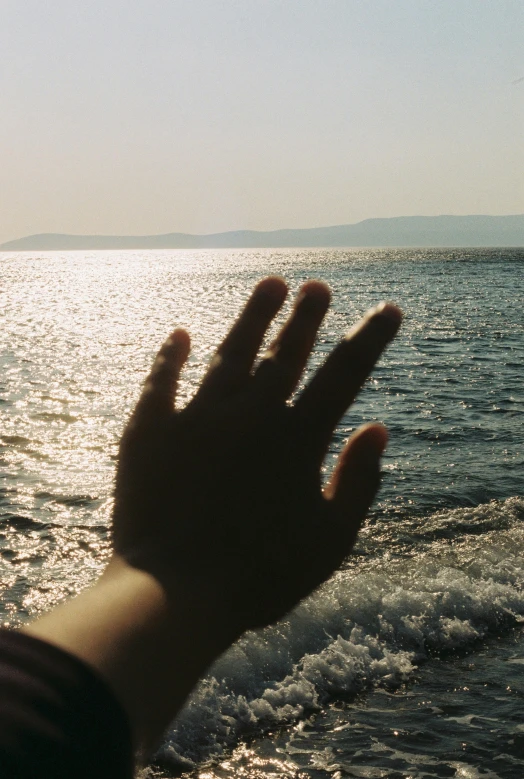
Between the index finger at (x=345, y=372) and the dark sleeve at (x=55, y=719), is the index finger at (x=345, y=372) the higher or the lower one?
the higher one

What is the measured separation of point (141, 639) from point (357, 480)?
659mm

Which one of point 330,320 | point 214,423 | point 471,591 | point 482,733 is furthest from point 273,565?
point 330,320

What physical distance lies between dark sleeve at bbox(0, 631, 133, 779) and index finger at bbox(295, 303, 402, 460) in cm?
83

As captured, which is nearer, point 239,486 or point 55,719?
point 55,719

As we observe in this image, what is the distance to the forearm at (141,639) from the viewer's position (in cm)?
140

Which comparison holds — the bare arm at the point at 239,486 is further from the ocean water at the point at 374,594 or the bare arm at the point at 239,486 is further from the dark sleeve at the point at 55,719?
the ocean water at the point at 374,594

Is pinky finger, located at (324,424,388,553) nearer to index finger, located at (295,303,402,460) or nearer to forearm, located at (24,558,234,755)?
index finger, located at (295,303,402,460)

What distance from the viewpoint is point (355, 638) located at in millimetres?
8703

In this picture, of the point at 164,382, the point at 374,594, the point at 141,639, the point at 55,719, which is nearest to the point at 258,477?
the point at 164,382

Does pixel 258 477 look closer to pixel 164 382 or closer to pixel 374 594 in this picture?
pixel 164 382

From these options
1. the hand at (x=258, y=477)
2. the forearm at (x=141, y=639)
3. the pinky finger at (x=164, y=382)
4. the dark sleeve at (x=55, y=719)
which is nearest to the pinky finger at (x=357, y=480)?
the hand at (x=258, y=477)

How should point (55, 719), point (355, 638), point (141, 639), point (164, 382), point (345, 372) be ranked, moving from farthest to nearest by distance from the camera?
point (355, 638), point (164, 382), point (345, 372), point (141, 639), point (55, 719)

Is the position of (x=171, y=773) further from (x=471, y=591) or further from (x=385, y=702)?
(x=471, y=591)

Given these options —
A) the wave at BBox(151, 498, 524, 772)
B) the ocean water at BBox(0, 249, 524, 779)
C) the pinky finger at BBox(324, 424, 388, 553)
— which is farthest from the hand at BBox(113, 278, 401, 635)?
the wave at BBox(151, 498, 524, 772)
